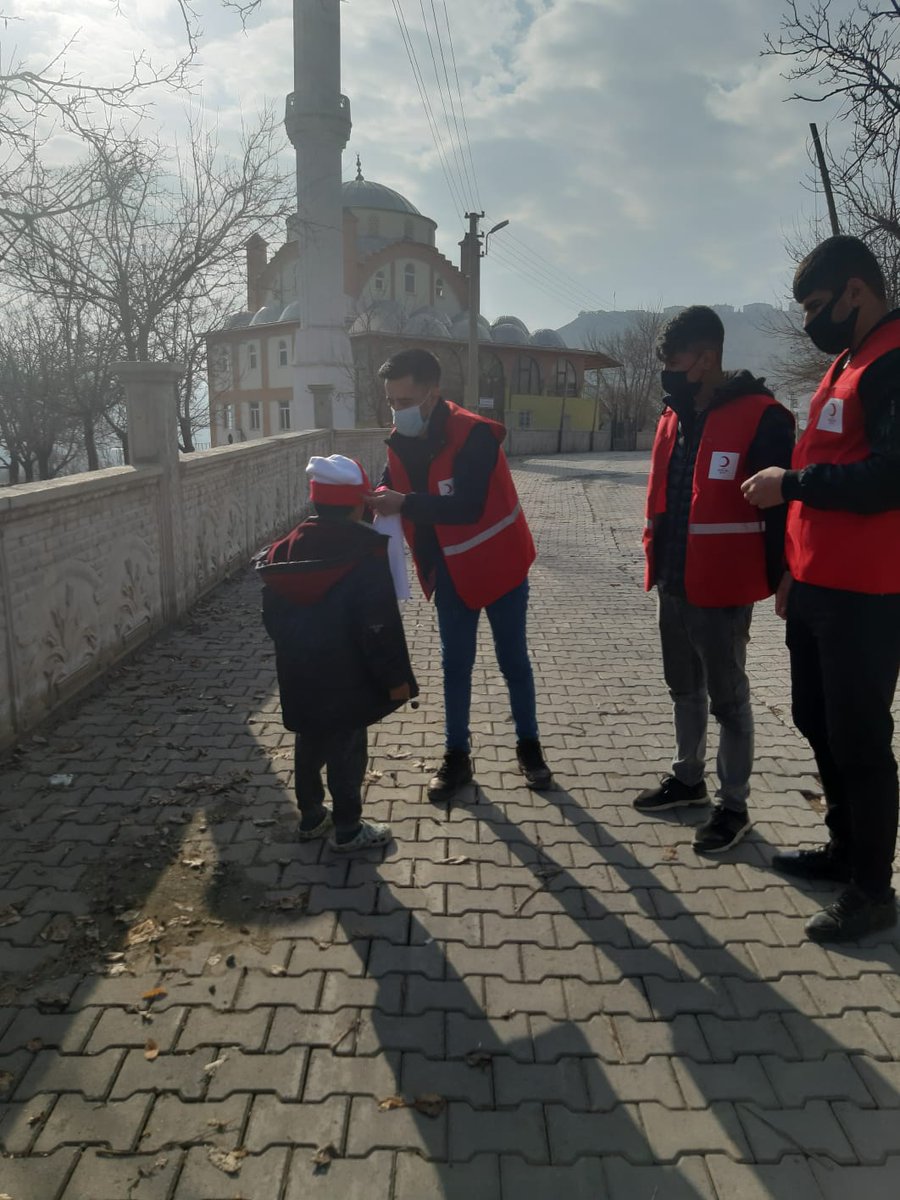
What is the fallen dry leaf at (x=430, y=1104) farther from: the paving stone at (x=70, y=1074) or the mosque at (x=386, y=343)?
the mosque at (x=386, y=343)

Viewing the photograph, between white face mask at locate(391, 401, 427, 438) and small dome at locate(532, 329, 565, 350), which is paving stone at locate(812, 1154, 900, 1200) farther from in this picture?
small dome at locate(532, 329, 565, 350)

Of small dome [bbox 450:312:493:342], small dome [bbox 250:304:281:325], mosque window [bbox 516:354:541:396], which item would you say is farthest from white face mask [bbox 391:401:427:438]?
small dome [bbox 250:304:281:325]

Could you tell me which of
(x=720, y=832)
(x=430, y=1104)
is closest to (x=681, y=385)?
(x=720, y=832)

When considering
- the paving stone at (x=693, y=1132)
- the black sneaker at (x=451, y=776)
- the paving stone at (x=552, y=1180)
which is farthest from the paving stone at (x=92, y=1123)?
the black sneaker at (x=451, y=776)

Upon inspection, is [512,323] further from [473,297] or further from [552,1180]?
[552,1180]

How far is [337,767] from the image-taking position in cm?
365

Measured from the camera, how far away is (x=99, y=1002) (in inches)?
110

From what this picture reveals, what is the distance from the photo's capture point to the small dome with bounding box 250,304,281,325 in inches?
2343

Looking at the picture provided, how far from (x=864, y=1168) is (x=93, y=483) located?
5.50 meters

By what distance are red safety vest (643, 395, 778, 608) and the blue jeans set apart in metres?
0.93

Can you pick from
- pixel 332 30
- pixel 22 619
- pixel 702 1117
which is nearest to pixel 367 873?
pixel 702 1117

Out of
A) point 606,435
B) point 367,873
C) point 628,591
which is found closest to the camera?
point 367,873

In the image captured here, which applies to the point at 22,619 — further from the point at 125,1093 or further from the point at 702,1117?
the point at 702,1117

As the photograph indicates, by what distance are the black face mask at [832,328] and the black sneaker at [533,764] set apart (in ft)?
7.48
